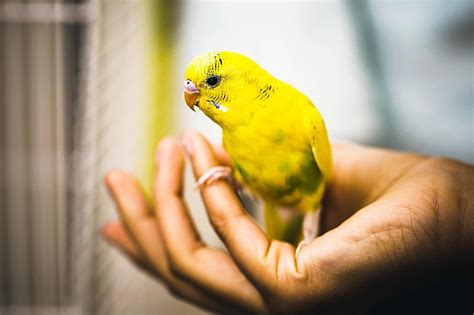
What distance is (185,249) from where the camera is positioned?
1.24 ft

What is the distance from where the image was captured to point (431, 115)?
11.9 inches

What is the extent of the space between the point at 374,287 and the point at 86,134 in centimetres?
48

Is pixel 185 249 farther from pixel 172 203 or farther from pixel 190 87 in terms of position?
pixel 190 87

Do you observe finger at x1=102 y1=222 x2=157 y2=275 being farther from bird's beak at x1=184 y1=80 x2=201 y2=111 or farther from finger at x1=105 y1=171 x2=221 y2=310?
bird's beak at x1=184 y1=80 x2=201 y2=111

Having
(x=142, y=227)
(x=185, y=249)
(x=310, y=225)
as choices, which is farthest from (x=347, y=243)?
(x=142, y=227)

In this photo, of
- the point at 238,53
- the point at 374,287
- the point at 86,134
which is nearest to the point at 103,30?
the point at 86,134

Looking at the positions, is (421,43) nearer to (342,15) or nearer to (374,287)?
(342,15)

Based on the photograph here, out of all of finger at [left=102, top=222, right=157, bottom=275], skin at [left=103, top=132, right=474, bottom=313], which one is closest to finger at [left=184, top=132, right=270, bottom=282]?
skin at [left=103, top=132, right=474, bottom=313]

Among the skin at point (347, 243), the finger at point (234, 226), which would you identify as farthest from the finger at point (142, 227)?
the finger at point (234, 226)

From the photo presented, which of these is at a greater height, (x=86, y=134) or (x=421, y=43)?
(x=421, y=43)

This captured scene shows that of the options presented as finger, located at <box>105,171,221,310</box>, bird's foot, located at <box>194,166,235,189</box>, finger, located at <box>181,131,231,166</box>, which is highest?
finger, located at <box>181,131,231,166</box>

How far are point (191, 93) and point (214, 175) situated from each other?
84 millimetres

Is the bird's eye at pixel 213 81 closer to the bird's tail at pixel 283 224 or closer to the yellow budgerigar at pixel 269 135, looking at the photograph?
the yellow budgerigar at pixel 269 135

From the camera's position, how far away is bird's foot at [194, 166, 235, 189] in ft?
1.12
